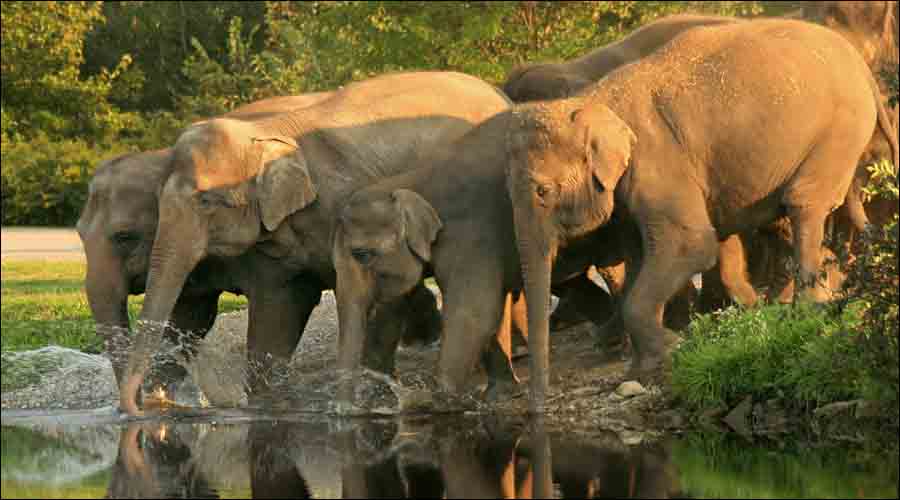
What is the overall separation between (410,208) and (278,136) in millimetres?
1520

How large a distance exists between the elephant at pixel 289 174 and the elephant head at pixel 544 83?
0.64 m

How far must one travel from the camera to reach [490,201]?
12.9 metres

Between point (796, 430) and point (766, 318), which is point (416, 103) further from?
point (796, 430)

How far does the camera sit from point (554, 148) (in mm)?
12570

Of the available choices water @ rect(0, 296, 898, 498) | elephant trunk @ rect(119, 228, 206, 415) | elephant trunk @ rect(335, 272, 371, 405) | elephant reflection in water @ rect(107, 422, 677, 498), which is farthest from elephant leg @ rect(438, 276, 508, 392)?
elephant trunk @ rect(119, 228, 206, 415)

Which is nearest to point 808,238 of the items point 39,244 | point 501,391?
point 501,391

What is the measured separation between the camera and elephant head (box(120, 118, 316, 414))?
13266 millimetres

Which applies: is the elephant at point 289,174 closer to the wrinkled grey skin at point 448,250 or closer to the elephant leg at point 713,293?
the wrinkled grey skin at point 448,250

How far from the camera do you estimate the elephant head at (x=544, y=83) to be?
1506 centimetres

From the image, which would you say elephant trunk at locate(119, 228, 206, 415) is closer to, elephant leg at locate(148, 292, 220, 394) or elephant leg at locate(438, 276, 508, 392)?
elephant leg at locate(148, 292, 220, 394)

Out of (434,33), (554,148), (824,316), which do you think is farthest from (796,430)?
(434,33)

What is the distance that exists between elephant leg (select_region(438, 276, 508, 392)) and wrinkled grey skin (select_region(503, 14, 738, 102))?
104 inches

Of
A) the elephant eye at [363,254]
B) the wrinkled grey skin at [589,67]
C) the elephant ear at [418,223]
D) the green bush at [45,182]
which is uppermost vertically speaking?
the wrinkled grey skin at [589,67]

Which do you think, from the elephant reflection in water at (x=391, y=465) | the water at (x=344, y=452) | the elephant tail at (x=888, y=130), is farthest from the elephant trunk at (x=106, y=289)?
the elephant tail at (x=888, y=130)
